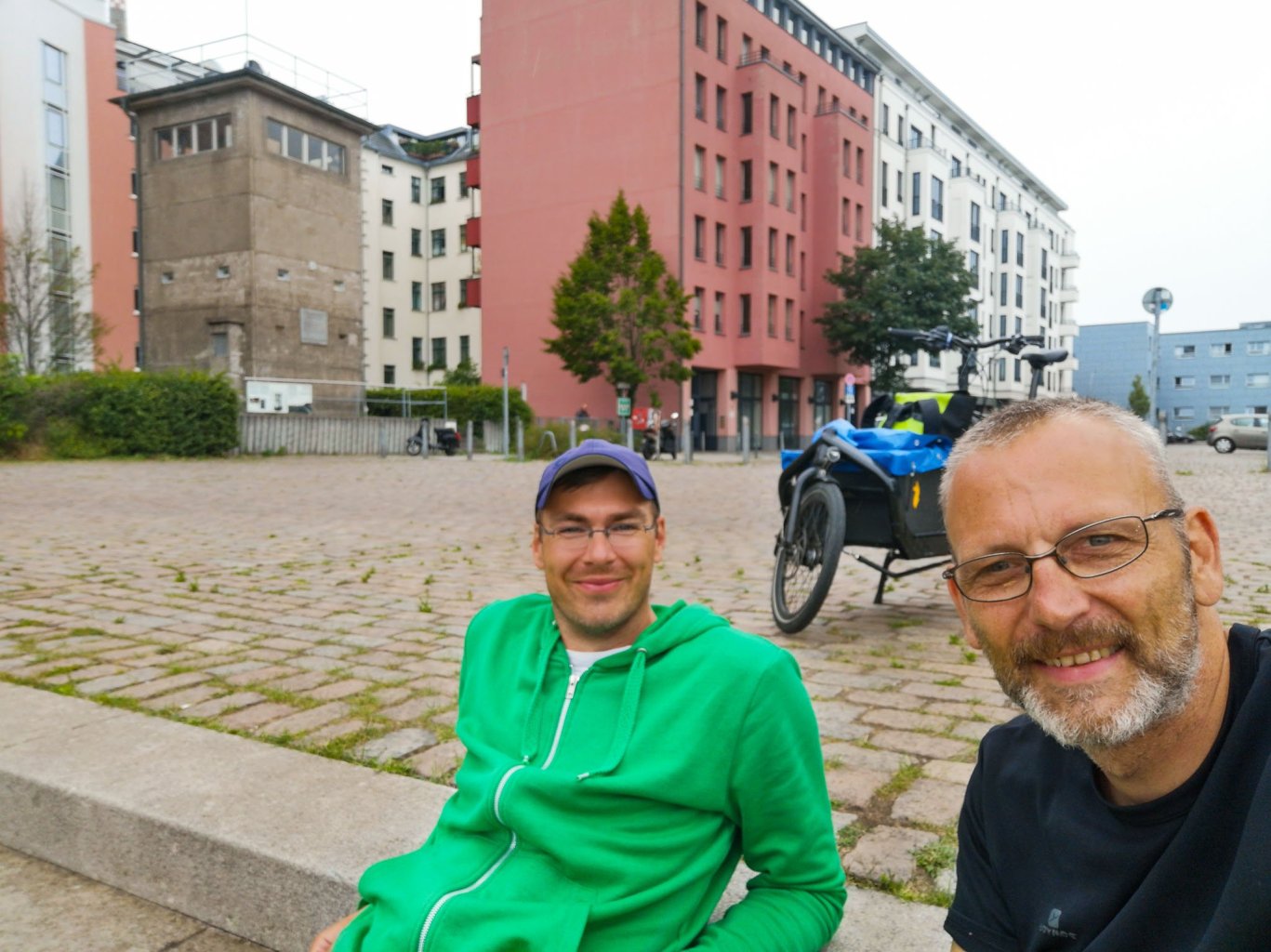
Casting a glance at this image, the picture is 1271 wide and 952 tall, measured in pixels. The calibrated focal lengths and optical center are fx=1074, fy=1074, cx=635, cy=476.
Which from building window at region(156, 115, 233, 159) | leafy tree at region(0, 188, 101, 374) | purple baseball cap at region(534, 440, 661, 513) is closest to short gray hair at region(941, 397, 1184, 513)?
purple baseball cap at region(534, 440, 661, 513)

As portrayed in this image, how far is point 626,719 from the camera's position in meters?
2.12

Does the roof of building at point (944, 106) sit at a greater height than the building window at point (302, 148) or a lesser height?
greater

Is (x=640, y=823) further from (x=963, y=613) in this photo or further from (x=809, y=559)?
(x=809, y=559)

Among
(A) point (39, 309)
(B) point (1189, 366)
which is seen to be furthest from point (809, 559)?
(B) point (1189, 366)

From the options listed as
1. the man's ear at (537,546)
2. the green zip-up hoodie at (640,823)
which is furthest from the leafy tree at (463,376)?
the green zip-up hoodie at (640,823)

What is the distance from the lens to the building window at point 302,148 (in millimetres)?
41312

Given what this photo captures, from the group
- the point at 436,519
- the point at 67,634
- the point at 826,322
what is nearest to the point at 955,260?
the point at 826,322

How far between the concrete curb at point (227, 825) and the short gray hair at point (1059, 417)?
4.06ft

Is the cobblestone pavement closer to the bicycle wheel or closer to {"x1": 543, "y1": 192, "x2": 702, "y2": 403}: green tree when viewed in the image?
the bicycle wheel

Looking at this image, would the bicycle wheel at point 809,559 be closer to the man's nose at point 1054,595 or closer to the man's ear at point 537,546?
the man's ear at point 537,546

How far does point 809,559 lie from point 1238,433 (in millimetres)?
43217

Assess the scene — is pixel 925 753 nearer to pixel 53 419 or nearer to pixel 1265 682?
pixel 1265 682

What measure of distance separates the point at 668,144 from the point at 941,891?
4221 cm

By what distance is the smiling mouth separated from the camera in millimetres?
1373
